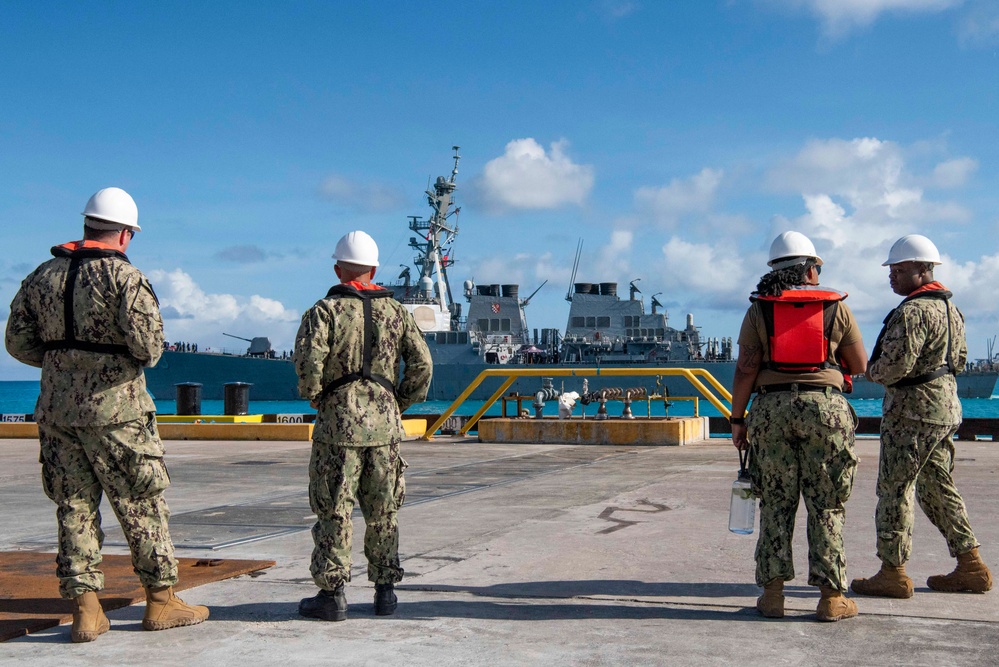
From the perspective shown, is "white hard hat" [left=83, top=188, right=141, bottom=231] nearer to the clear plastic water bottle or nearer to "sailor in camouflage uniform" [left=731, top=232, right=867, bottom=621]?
"sailor in camouflage uniform" [left=731, top=232, right=867, bottom=621]

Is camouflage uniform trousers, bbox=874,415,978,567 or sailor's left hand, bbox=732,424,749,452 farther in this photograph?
camouflage uniform trousers, bbox=874,415,978,567

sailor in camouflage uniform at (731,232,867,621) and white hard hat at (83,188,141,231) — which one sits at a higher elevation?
Answer: white hard hat at (83,188,141,231)

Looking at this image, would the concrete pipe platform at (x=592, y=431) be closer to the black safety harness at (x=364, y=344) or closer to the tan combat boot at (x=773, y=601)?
the tan combat boot at (x=773, y=601)

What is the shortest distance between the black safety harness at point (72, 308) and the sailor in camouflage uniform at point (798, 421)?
2448mm

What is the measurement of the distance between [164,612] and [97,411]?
2.60 feet

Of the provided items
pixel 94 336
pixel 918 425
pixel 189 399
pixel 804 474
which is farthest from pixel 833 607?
pixel 189 399

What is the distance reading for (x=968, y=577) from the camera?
4234 mm

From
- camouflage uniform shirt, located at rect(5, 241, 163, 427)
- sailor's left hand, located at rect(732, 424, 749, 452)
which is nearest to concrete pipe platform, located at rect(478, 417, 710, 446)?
sailor's left hand, located at rect(732, 424, 749, 452)

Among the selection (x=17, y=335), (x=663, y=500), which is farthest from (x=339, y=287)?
(x=663, y=500)

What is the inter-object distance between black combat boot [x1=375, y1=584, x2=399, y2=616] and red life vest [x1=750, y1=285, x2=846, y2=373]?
5.82 ft

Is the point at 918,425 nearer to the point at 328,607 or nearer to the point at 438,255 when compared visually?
the point at 328,607

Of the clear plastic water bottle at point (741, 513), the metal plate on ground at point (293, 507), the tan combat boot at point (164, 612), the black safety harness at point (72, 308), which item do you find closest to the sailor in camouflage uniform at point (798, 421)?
the clear plastic water bottle at point (741, 513)

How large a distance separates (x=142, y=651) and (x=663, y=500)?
15.6ft

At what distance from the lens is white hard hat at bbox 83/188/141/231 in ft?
12.2
